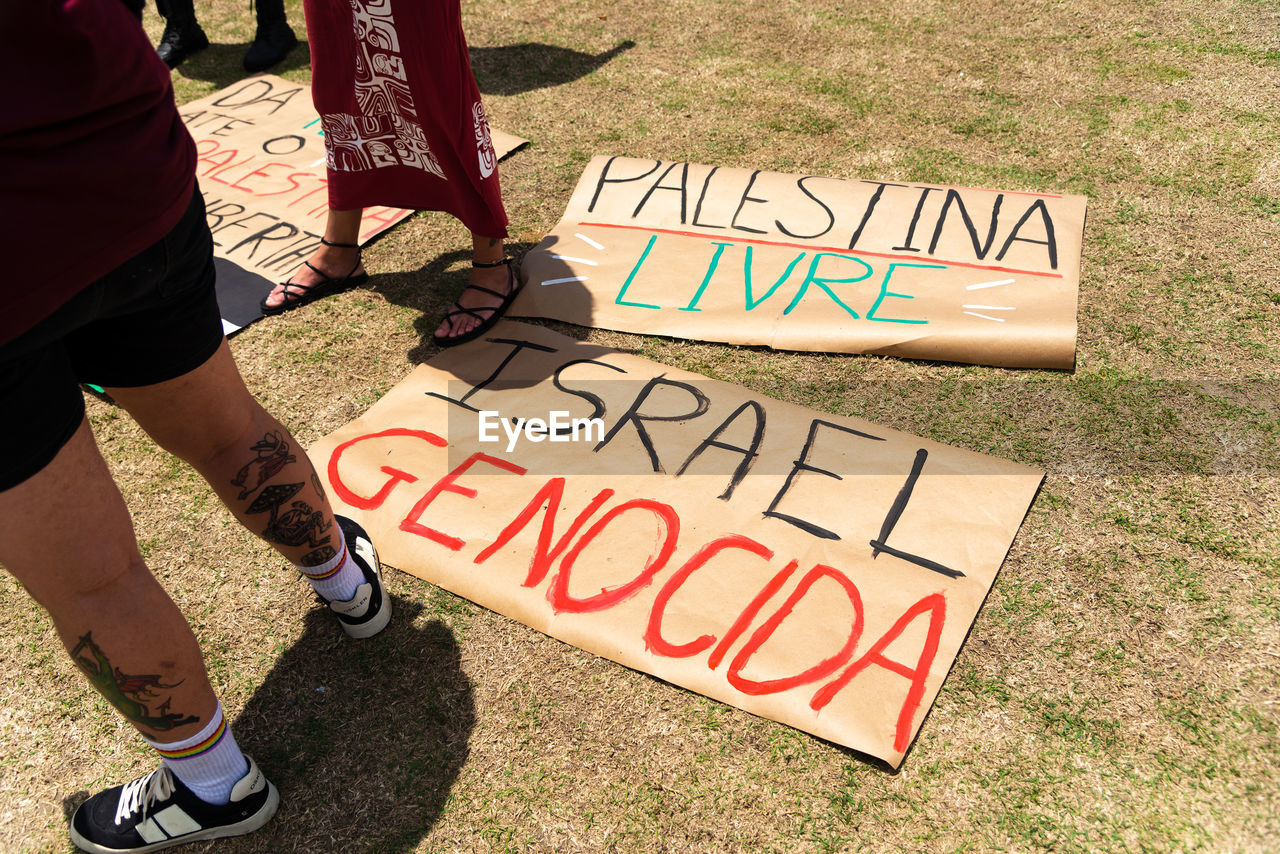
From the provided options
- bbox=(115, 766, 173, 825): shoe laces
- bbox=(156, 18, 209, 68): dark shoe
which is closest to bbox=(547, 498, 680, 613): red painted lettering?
bbox=(115, 766, 173, 825): shoe laces

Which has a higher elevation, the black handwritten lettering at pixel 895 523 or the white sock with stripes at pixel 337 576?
the white sock with stripes at pixel 337 576

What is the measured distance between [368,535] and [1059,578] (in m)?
1.67

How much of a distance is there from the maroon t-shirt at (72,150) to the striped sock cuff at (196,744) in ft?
2.58

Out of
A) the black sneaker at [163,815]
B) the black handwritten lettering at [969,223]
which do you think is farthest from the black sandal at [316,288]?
the black handwritten lettering at [969,223]

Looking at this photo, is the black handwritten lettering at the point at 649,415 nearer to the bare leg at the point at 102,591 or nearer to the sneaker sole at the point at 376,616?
the sneaker sole at the point at 376,616

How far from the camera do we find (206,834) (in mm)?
1619

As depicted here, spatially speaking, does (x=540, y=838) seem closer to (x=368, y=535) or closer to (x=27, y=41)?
(x=368, y=535)

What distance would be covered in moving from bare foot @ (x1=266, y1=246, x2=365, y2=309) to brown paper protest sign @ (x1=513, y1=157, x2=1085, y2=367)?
634 mm

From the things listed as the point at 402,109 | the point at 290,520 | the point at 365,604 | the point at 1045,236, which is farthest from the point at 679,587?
the point at 1045,236

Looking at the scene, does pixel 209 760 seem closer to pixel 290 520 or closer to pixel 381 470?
pixel 290 520

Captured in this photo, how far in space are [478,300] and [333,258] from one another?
0.59m

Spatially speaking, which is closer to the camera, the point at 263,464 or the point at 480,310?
the point at 263,464

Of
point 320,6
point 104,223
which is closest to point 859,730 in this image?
point 104,223

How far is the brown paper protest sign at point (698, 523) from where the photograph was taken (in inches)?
71.8
